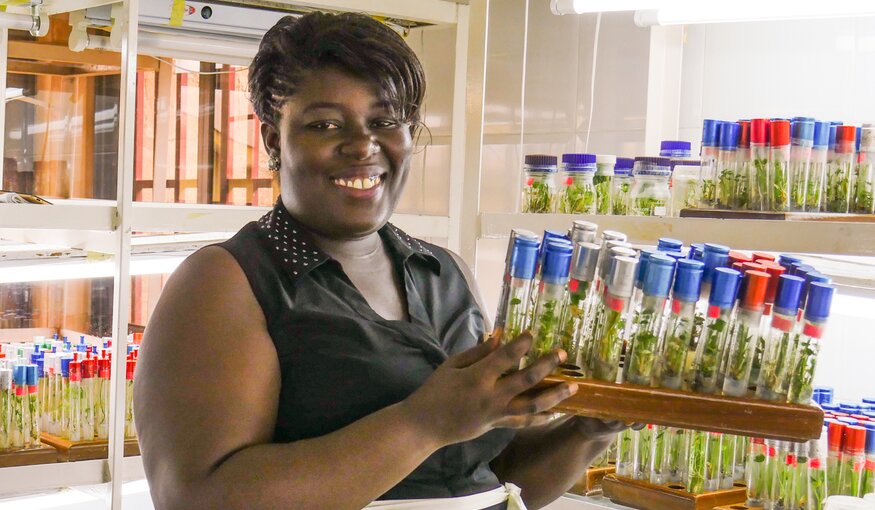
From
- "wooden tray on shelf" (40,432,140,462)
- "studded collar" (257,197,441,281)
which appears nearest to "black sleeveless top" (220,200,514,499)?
"studded collar" (257,197,441,281)

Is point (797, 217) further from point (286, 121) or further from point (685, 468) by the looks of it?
point (286, 121)

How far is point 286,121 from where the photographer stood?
133cm

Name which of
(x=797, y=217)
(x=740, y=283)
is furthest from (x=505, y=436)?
(x=797, y=217)

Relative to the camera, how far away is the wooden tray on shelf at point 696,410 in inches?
48.0

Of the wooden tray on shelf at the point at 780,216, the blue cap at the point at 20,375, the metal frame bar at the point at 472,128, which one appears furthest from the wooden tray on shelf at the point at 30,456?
the wooden tray on shelf at the point at 780,216

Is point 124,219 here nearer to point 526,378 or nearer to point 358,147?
point 358,147

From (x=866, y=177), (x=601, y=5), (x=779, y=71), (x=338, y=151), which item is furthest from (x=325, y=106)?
(x=779, y=71)

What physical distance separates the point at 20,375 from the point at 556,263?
1.52 m

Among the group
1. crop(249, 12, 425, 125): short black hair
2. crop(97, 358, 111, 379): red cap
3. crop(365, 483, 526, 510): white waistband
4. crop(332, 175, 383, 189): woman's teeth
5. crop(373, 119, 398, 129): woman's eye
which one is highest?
crop(249, 12, 425, 125): short black hair

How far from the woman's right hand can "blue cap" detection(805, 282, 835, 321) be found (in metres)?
0.37

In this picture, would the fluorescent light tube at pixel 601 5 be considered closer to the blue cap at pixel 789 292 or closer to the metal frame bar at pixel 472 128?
the metal frame bar at pixel 472 128

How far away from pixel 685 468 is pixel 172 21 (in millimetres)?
1535

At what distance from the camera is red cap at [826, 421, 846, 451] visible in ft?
5.48

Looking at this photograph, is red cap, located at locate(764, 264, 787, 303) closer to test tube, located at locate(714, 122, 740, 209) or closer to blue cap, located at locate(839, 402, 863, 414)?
test tube, located at locate(714, 122, 740, 209)
